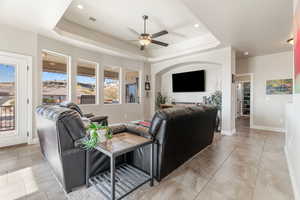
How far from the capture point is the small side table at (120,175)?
1462 mm

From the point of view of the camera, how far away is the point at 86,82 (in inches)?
198

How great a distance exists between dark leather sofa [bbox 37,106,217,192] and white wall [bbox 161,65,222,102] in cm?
367

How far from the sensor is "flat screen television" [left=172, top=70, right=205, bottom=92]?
5872 mm

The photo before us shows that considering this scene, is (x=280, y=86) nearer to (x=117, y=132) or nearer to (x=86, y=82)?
(x=117, y=132)

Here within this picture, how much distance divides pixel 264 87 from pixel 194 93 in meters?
2.51

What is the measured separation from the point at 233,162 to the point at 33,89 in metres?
4.81

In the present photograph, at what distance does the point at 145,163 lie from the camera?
2.05 metres

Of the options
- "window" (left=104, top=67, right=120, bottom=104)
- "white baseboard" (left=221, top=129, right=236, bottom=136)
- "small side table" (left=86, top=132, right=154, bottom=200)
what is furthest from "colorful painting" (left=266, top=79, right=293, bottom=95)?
"window" (left=104, top=67, right=120, bottom=104)

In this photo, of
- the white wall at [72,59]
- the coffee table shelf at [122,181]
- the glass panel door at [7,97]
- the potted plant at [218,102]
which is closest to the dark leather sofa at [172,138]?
the coffee table shelf at [122,181]

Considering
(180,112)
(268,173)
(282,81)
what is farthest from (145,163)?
(282,81)

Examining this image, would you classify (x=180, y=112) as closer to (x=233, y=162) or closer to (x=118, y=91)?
(x=233, y=162)

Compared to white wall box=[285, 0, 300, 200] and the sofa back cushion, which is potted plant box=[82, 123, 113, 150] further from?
white wall box=[285, 0, 300, 200]

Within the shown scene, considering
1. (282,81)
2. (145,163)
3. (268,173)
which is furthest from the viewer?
(282,81)

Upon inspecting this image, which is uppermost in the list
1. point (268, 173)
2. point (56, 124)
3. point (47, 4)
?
point (47, 4)
